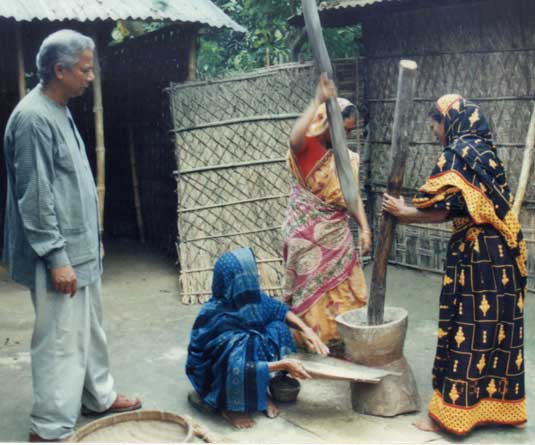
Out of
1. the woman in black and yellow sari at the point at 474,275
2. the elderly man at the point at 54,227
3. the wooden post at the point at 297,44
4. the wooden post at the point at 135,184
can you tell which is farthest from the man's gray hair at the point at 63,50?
the wooden post at the point at 297,44

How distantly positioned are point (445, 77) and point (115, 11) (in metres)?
3.25

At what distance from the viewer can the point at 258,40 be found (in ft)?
33.4

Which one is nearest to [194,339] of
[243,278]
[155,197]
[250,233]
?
[243,278]

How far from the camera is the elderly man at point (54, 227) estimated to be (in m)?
3.40

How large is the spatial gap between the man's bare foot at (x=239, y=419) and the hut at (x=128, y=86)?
147 inches

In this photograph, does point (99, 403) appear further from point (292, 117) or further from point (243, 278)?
point (292, 117)

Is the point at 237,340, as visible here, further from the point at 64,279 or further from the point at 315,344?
the point at 64,279

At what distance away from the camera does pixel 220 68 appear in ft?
38.3

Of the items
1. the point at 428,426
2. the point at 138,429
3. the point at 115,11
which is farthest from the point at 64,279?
the point at 115,11

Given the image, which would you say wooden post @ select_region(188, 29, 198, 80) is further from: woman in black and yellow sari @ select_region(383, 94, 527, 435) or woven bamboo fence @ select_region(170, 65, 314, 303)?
woman in black and yellow sari @ select_region(383, 94, 527, 435)

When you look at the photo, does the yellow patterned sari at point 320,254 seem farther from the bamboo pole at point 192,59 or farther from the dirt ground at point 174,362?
the bamboo pole at point 192,59

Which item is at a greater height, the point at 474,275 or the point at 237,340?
the point at 474,275

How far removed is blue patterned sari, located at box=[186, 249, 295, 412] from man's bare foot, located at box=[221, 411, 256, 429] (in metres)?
0.06

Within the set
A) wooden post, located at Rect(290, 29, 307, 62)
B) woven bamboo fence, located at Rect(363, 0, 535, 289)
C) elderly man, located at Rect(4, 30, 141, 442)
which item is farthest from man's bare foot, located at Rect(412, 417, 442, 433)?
wooden post, located at Rect(290, 29, 307, 62)
